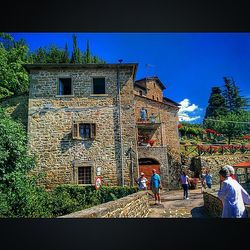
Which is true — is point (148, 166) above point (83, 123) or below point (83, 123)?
below

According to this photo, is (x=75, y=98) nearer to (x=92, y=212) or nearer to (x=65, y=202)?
(x=65, y=202)

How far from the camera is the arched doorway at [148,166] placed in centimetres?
1232

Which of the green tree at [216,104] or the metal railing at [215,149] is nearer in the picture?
the metal railing at [215,149]

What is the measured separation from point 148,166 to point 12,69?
8.84 meters

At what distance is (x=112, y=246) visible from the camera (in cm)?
386

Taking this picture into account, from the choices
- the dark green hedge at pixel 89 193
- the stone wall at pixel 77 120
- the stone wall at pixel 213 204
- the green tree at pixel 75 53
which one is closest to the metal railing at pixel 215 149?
the stone wall at pixel 77 120

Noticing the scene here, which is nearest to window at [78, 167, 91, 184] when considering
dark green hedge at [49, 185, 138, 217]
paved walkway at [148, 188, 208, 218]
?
dark green hedge at [49, 185, 138, 217]

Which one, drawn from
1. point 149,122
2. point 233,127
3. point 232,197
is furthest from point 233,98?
point 232,197

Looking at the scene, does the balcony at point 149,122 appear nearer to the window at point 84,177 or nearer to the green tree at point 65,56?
the window at point 84,177

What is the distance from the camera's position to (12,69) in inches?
566

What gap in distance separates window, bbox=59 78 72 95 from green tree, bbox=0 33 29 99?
3.11m

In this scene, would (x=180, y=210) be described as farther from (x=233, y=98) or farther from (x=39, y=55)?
(x=233, y=98)

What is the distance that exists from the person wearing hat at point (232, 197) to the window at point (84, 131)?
7.88 meters
